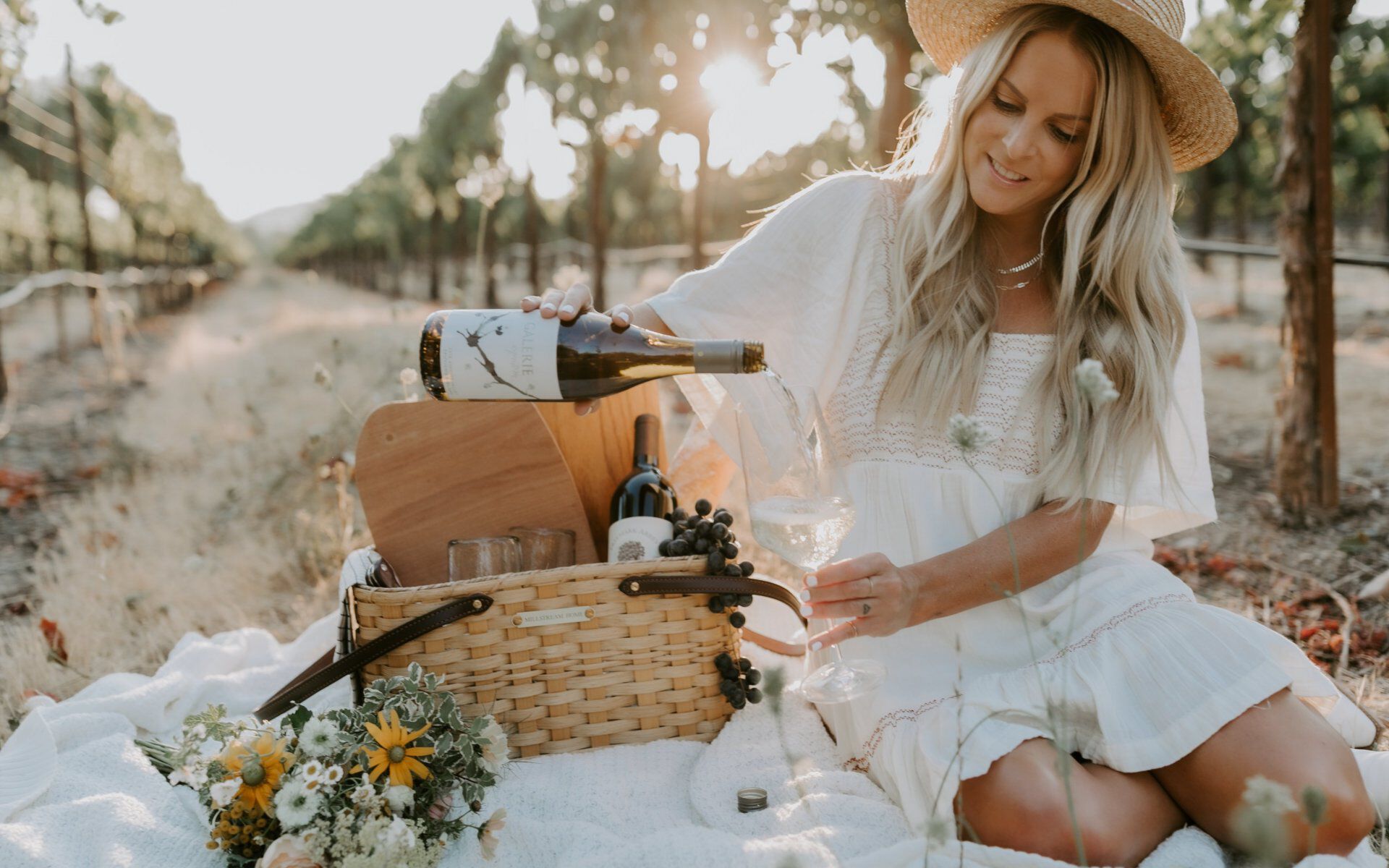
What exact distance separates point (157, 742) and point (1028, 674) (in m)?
2.05

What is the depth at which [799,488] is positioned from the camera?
183 centimetres

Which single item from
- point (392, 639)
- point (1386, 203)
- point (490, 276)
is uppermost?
point (1386, 203)

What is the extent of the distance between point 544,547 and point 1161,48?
1820 millimetres

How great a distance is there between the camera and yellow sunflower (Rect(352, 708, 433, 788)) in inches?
70.0

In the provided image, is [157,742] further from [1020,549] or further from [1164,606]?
[1164,606]

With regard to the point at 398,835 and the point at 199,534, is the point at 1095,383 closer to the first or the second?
the point at 398,835

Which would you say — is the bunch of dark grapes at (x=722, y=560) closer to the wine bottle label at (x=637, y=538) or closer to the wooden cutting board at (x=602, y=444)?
the wine bottle label at (x=637, y=538)

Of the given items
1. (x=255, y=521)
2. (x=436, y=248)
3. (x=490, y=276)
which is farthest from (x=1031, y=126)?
(x=436, y=248)

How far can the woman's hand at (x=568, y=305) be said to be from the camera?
6.63ft

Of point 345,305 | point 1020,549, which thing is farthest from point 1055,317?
point 345,305

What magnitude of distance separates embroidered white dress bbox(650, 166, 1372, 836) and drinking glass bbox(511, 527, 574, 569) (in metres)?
0.48

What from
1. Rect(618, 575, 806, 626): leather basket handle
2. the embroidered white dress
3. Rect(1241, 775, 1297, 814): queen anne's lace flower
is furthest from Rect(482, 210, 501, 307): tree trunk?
Rect(1241, 775, 1297, 814): queen anne's lace flower

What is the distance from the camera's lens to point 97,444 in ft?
23.4

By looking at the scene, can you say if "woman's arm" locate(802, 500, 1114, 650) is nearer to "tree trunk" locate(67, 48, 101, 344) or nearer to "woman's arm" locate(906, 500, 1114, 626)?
"woman's arm" locate(906, 500, 1114, 626)
